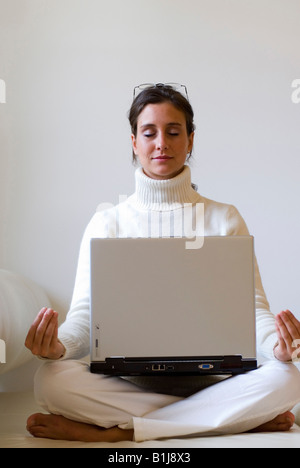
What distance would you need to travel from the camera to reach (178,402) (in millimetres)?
1903

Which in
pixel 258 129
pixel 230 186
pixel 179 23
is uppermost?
pixel 179 23

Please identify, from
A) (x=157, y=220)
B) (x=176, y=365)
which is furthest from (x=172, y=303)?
(x=157, y=220)

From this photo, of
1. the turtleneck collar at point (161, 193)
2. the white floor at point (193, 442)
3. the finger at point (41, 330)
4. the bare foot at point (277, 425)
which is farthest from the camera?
the turtleneck collar at point (161, 193)

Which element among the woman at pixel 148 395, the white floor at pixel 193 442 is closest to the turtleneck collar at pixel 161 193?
the woman at pixel 148 395

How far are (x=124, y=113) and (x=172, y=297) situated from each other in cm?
162

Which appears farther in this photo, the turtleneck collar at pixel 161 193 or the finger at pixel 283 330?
the turtleneck collar at pixel 161 193

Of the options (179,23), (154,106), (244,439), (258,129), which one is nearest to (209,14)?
(179,23)

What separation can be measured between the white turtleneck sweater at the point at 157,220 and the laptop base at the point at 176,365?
1.26ft

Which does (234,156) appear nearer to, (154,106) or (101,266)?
(154,106)

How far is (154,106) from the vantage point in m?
2.32

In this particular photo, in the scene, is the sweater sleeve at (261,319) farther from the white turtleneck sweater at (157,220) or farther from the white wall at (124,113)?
the white wall at (124,113)

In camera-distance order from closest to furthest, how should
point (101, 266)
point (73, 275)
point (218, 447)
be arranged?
point (218, 447) < point (101, 266) < point (73, 275)

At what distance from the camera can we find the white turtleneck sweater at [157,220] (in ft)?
7.11

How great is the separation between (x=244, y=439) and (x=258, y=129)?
1763mm
